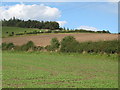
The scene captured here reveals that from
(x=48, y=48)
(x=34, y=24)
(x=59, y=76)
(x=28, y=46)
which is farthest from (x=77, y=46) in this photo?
(x=34, y=24)

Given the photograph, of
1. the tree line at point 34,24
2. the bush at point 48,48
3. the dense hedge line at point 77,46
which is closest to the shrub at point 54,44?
the dense hedge line at point 77,46

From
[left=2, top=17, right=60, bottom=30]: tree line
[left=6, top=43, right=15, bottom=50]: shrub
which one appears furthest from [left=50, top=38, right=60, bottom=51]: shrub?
[left=2, top=17, right=60, bottom=30]: tree line

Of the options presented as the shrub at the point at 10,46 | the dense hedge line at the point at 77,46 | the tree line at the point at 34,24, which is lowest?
the shrub at the point at 10,46

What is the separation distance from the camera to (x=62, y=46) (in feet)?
167

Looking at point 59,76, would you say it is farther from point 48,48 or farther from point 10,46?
point 10,46

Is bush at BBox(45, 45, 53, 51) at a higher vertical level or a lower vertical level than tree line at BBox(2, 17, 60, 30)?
lower

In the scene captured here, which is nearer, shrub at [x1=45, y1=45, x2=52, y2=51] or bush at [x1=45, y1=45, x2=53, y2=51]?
bush at [x1=45, y1=45, x2=53, y2=51]

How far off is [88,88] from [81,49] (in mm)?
35342

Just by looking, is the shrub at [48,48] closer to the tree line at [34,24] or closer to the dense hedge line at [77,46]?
the dense hedge line at [77,46]

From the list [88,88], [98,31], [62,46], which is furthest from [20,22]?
[88,88]

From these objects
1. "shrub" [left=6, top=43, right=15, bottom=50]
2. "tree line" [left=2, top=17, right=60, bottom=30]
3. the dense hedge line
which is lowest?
"shrub" [left=6, top=43, right=15, bottom=50]

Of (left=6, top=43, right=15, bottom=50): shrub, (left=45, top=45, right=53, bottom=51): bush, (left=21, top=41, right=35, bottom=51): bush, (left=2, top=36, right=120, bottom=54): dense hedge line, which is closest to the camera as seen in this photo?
(left=2, top=36, right=120, bottom=54): dense hedge line

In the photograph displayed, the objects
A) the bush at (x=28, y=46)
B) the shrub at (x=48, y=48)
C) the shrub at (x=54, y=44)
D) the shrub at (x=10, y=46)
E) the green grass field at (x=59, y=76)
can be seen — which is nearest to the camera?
the green grass field at (x=59, y=76)

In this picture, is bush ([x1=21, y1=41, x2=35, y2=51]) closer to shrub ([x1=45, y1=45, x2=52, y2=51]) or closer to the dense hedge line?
the dense hedge line
